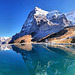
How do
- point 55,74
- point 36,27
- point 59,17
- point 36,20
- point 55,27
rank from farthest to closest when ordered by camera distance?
1. point 59,17
2. point 36,20
3. point 36,27
4. point 55,27
5. point 55,74

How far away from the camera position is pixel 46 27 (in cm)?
10319

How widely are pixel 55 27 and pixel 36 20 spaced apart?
46836 millimetres

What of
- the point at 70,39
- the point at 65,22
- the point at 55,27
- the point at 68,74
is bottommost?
the point at 68,74

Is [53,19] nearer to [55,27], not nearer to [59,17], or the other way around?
[59,17]

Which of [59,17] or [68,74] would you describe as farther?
[59,17]

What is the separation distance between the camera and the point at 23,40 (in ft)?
175

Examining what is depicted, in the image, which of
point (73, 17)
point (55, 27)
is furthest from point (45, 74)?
point (73, 17)

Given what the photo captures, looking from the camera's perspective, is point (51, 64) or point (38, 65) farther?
point (51, 64)

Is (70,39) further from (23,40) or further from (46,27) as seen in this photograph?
(46,27)

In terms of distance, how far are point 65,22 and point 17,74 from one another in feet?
447

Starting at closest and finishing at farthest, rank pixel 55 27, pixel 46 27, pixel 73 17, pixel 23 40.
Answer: pixel 23 40, pixel 55 27, pixel 46 27, pixel 73 17

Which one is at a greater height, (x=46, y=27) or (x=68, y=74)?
(x=46, y=27)

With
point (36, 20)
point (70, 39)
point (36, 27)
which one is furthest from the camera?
point (36, 20)

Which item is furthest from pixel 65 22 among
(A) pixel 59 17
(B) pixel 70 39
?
(B) pixel 70 39
